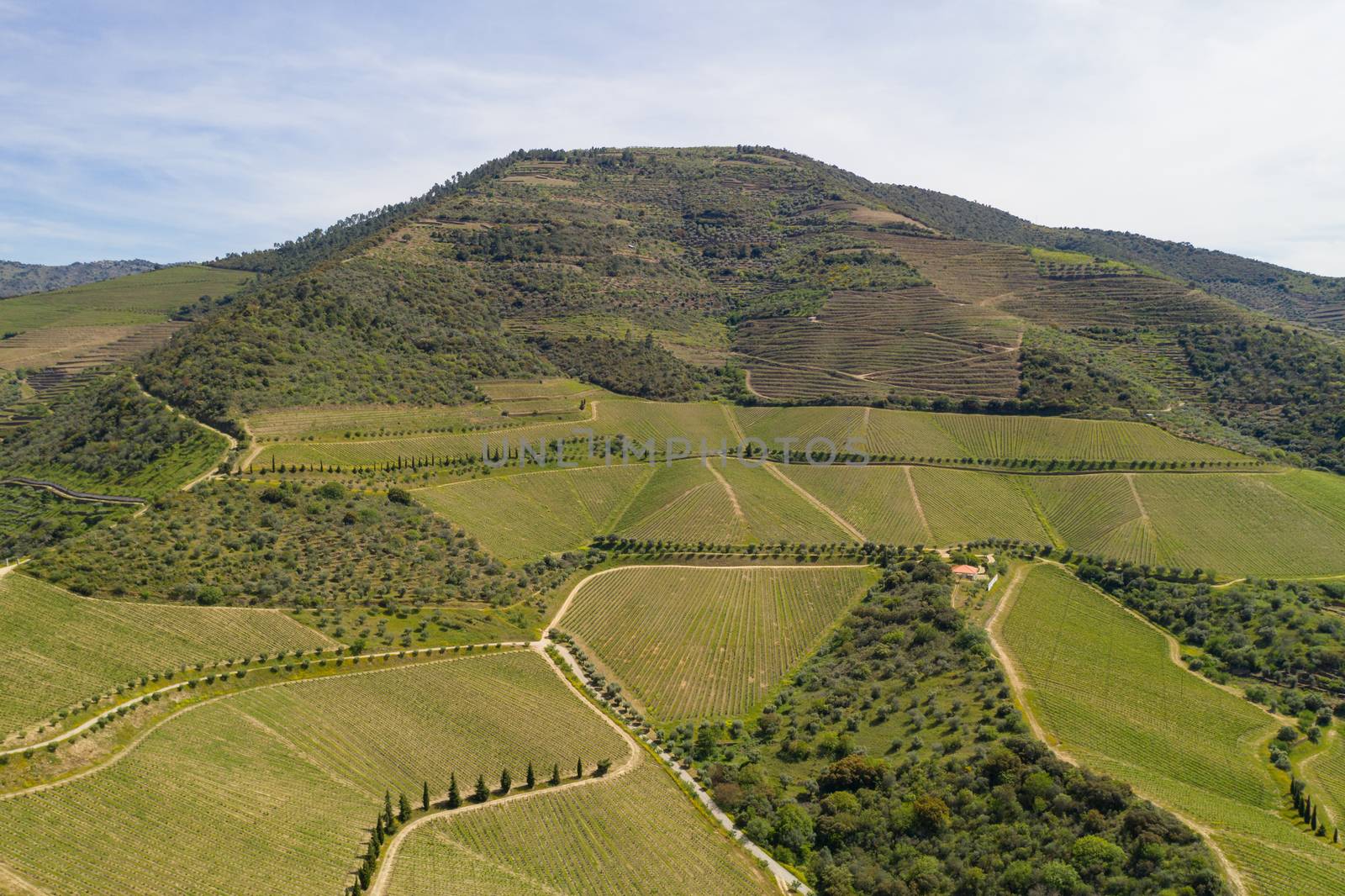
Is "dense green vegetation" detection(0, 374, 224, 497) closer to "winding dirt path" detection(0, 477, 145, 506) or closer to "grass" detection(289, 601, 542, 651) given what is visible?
"winding dirt path" detection(0, 477, 145, 506)

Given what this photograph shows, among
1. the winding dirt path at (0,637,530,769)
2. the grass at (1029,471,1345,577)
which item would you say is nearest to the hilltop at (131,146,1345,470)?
the grass at (1029,471,1345,577)

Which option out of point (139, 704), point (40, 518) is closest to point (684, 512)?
point (139, 704)

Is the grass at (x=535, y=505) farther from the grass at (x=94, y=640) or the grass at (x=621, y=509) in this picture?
the grass at (x=94, y=640)

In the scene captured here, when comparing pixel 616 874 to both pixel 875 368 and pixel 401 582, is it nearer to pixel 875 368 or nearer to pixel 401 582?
pixel 401 582

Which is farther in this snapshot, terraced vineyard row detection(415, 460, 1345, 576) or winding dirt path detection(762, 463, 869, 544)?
winding dirt path detection(762, 463, 869, 544)

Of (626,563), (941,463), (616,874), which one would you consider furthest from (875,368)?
(616,874)

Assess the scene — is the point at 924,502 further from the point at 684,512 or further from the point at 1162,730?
the point at 1162,730
